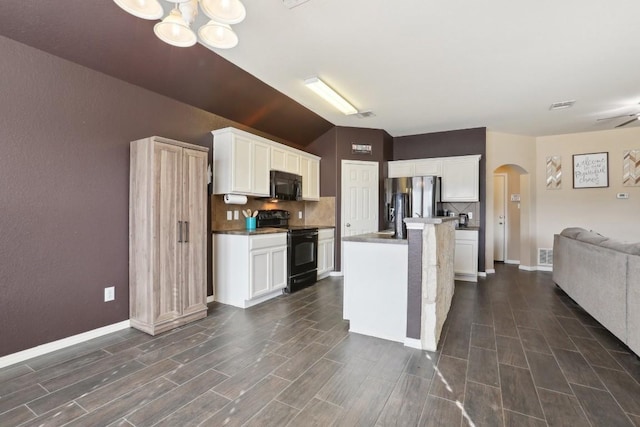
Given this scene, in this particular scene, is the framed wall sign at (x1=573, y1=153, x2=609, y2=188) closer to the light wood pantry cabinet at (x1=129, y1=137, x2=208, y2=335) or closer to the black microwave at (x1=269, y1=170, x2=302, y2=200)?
the black microwave at (x1=269, y1=170, x2=302, y2=200)

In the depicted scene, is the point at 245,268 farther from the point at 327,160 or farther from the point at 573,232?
the point at 573,232

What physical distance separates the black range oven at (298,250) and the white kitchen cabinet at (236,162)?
2.31 ft

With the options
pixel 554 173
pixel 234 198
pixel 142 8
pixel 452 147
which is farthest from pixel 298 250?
pixel 554 173

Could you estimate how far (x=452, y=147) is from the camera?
218 inches

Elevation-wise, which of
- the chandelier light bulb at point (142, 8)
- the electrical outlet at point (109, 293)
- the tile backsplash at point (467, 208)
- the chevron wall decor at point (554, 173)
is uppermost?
the chandelier light bulb at point (142, 8)

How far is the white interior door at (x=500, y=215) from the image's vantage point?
671 cm

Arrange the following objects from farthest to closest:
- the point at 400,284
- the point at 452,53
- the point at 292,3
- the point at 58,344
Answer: the point at 452,53 < the point at 400,284 < the point at 58,344 < the point at 292,3

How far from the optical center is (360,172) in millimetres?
5477

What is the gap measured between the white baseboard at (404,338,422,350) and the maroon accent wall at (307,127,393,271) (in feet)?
8.99

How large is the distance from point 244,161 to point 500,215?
6099 mm

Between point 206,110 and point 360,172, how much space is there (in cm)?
294

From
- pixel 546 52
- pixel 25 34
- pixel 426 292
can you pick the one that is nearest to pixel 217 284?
pixel 426 292

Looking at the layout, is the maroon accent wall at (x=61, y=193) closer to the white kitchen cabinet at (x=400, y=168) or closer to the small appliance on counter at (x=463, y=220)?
the white kitchen cabinet at (x=400, y=168)

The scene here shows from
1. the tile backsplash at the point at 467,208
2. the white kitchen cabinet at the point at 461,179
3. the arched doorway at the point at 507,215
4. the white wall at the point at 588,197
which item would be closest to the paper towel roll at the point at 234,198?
the white kitchen cabinet at the point at 461,179
